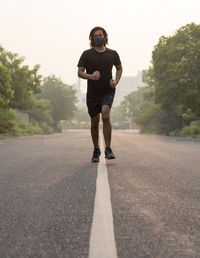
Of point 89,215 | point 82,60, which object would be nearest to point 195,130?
point 82,60

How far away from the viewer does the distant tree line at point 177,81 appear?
58.7 ft

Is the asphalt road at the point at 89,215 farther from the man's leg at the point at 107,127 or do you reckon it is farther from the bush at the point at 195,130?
the bush at the point at 195,130

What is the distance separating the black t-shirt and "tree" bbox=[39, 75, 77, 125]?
4704 centimetres

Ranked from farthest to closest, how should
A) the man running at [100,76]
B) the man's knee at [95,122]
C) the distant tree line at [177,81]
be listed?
the distant tree line at [177,81], the man's knee at [95,122], the man running at [100,76]

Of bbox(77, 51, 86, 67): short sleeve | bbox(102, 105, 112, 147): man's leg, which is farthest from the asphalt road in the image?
bbox(77, 51, 86, 67): short sleeve

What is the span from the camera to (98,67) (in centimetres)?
538

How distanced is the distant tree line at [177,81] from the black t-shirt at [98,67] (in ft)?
43.4

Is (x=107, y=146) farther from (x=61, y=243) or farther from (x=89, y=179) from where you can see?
(x=61, y=243)

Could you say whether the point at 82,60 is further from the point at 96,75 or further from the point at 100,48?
the point at 96,75

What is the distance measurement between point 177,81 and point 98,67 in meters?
16.0

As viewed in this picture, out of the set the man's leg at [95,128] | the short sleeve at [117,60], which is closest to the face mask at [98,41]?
the short sleeve at [117,60]

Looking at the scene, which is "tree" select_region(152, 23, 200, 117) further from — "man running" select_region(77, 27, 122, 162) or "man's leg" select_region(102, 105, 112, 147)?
"man's leg" select_region(102, 105, 112, 147)

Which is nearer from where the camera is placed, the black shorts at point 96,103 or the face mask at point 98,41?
the face mask at point 98,41

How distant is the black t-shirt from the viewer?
5.36m
